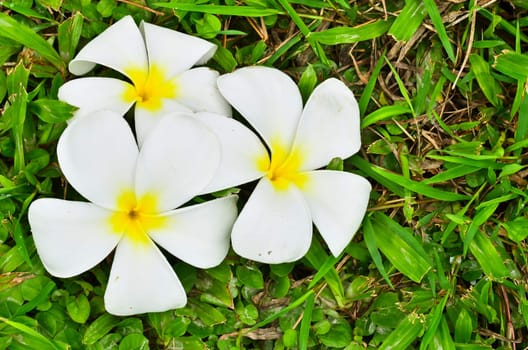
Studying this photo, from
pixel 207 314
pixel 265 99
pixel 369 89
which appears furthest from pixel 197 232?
pixel 369 89

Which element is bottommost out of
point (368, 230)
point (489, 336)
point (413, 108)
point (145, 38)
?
point (489, 336)

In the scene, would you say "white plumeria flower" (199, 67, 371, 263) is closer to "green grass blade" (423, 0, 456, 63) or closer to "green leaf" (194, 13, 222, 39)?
"green leaf" (194, 13, 222, 39)

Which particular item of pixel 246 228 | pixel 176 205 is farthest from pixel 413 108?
pixel 176 205

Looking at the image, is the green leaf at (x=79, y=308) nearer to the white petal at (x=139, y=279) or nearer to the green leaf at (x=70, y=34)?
the white petal at (x=139, y=279)

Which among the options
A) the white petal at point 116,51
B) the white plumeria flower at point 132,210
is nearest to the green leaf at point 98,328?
the white plumeria flower at point 132,210

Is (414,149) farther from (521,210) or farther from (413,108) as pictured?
(521,210)

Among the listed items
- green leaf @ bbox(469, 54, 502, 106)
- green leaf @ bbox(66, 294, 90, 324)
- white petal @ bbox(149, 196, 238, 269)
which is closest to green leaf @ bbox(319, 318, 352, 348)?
white petal @ bbox(149, 196, 238, 269)
